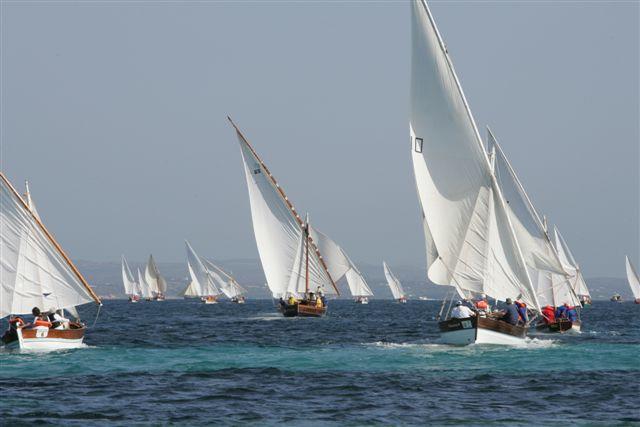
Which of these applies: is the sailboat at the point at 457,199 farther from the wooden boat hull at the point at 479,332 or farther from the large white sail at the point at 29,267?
the large white sail at the point at 29,267

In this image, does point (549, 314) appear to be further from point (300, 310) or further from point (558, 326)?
point (300, 310)

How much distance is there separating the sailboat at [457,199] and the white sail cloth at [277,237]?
36273 millimetres

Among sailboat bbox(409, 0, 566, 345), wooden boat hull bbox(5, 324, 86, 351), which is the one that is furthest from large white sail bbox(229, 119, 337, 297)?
wooden boat hull bbox(5, 324, 86, 351)

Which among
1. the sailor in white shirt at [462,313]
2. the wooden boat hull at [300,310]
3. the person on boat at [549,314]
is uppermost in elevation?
the wooden boat hull at [300,310]

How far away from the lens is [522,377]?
38.0 m

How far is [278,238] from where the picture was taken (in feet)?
299

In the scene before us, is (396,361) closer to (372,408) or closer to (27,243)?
(372,408)

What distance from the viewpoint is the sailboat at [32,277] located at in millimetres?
49031

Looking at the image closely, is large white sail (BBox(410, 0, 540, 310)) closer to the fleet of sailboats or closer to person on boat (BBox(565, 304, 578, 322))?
the fleet of sailboats

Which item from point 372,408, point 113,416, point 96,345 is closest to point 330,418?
point 372,408

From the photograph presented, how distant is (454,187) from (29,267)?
20.3 metres

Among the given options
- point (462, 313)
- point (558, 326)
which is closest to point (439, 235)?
point (462, 313)

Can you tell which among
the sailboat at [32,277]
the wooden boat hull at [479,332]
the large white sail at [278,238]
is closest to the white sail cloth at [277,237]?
the large white sail at [278,238]

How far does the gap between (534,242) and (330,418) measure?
1555 inches
